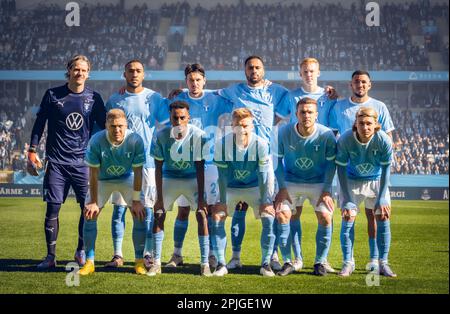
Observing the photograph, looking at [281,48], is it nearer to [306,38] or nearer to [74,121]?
[306,38]

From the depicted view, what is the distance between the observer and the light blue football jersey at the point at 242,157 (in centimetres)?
554

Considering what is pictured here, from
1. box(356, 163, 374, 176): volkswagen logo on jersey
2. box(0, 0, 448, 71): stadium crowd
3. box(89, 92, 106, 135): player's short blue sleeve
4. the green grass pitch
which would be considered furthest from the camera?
box(0, 0, 448, 71): stadium crowd

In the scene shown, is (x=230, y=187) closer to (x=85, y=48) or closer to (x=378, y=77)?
(x=85, y=48)

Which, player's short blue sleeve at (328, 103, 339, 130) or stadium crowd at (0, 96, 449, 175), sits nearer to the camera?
player's short blue sleeve at (328, 103, 339, 130)

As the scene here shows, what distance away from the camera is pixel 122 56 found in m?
16.5

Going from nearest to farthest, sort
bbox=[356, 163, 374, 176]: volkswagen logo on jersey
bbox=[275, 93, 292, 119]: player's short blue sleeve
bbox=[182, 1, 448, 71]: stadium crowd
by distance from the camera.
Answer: bbox=[356, 163, 374, 176]: volkswagen logo on jersey, bbox=[275, 93, 292, 119]: player's short blue sleeve, bbox=[182, 1, 448, 71]: stadium crowd

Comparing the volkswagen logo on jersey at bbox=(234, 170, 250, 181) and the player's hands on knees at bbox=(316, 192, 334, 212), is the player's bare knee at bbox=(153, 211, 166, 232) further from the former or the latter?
the player's hands on knees at bbox=(316, 192, 334, 212)

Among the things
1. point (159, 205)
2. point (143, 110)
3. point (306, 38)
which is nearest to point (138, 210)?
point (159, 205)

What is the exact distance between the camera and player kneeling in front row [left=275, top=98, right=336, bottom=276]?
5.54 m

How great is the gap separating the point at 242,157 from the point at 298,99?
1021 millimetres

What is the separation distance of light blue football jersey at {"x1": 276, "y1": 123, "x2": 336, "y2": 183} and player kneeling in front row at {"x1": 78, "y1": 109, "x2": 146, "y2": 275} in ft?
4.50

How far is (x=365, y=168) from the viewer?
5719mm

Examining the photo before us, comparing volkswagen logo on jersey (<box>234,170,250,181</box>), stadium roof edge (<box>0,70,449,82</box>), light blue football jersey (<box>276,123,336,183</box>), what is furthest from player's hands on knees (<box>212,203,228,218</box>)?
stadium roof edge (<box>0,70,449,82</box>)
